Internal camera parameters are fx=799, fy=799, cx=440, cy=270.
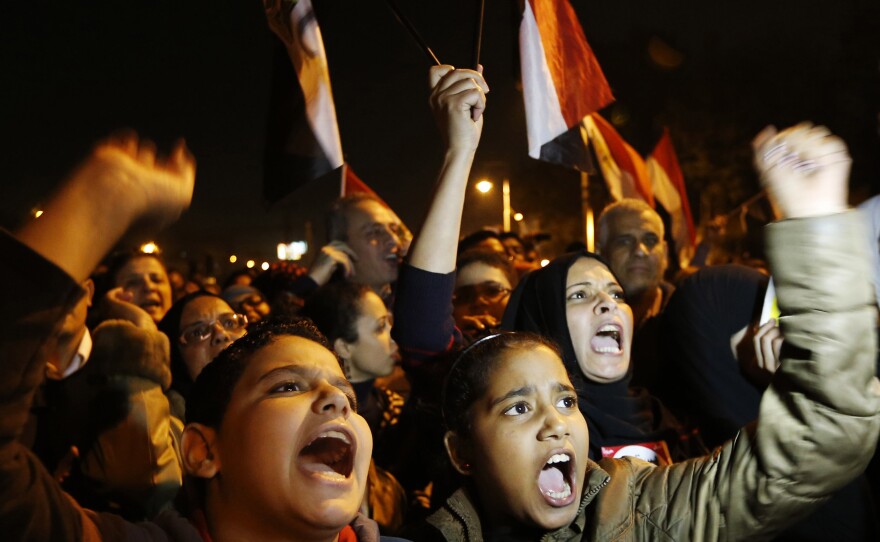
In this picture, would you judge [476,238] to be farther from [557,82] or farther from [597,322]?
[597,322]

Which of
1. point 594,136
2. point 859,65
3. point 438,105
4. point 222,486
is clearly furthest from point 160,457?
point 859,65

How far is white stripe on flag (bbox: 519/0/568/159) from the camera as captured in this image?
4598 millimetres

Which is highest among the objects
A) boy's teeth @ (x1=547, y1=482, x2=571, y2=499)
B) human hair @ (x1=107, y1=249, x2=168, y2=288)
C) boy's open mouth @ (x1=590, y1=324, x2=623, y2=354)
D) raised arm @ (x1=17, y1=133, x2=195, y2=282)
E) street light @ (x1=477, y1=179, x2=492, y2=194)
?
raised arm @ (x1=17, y1=133, x2=195, y2=282)

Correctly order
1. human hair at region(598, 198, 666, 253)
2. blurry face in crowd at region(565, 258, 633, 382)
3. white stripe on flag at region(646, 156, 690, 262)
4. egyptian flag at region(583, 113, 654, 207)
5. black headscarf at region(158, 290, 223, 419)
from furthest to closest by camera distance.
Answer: white stripe on flag at region(646, 156, 690, 262) → egyptian flag at region(583, 113, 654, 207) → human hair at region(598, 198, 666, 253) → black headscarf at region(158, 290, 223, 419) → blurry face in crowd at region(565, 258, 633, 382)

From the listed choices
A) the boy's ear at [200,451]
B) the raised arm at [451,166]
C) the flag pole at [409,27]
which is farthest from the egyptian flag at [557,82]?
the boy's ear at [200,451]

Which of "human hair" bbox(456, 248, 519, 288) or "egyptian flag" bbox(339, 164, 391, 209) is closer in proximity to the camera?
"human hair" bbox(456, 248, 519, 288)

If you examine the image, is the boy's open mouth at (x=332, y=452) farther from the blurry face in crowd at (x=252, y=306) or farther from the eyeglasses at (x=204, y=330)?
the blurry face in crowd at (x=252, y=306)

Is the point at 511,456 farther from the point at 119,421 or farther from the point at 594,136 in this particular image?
the point at 594,136

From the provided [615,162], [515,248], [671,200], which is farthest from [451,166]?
[671,200]

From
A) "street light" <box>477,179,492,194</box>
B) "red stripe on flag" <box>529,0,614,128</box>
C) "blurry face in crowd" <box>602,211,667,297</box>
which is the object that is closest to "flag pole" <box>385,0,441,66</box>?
"red stripe on flag" <box>529,0,614,128</box>

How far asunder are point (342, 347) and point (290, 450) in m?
2.24

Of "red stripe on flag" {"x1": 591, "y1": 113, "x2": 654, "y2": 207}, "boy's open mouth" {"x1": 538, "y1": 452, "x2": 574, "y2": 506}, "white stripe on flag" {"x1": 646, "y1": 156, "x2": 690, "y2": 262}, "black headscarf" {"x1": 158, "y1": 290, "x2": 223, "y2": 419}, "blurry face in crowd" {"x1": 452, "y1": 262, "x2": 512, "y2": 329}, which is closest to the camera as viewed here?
"boy's open mouth" {"x1": 538, "y1": 452, "x2": 574, "y2": 506}

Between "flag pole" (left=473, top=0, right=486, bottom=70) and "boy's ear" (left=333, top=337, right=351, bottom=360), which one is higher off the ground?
"flag pole" (left=473, top=0, right=486, bottom=70)

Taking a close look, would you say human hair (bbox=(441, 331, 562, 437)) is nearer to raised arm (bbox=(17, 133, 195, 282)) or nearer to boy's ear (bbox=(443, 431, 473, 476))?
boy's ear (bbox=(443, 431, 473, 476))
